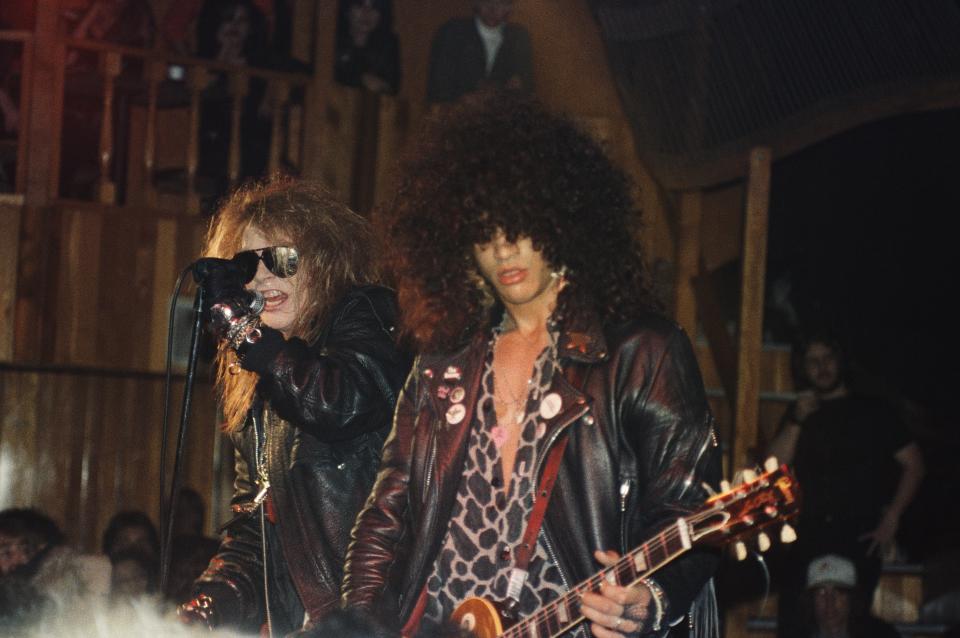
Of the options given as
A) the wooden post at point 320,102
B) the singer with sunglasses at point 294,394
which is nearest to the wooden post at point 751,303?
the wooden post at point 320,102

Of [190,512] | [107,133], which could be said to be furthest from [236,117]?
[190,512]

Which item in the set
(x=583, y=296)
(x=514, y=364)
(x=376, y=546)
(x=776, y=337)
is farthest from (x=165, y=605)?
(x=776, y=337)

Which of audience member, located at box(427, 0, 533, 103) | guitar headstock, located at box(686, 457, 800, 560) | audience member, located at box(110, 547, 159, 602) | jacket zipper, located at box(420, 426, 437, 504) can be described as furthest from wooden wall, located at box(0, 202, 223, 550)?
guitar headstock, located at box(686, 457, 800, 560)

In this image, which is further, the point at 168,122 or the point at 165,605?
the point at 168,122

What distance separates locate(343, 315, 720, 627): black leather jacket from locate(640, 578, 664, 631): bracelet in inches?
1.3

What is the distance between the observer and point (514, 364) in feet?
12.5

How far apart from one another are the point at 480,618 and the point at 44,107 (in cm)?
651

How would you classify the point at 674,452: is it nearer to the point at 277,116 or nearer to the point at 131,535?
the point at 131,535

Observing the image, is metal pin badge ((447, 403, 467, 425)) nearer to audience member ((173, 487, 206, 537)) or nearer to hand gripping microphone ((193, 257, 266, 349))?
hand gripping microphone ((193, 257, 266, 349))

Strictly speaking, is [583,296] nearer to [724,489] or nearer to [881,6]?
[724,489]

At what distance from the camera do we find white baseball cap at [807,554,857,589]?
284 inches

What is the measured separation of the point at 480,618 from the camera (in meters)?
3.54

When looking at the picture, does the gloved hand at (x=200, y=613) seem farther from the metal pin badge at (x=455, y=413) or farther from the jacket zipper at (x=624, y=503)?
the jacket zipper at (x=624, y=503)

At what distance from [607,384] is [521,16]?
24.4 feet
